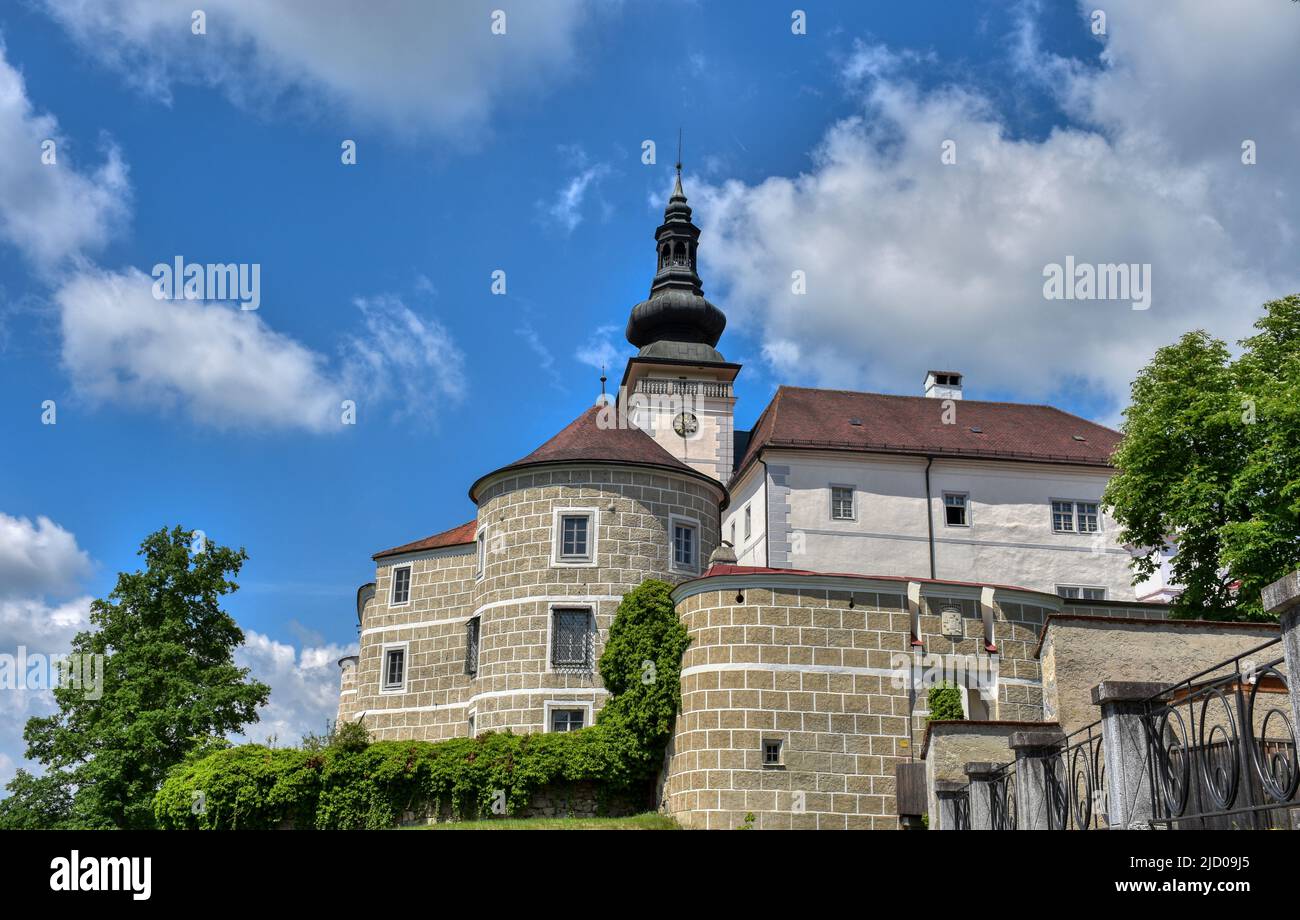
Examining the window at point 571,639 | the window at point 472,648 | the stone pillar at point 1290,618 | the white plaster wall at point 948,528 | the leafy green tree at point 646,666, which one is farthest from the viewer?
the white plaster wall at point 948,528

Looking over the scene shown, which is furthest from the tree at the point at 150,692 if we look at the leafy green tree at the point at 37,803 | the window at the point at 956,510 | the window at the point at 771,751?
the window at the point at 956,510

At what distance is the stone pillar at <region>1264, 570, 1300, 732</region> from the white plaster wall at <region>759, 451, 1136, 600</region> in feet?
121

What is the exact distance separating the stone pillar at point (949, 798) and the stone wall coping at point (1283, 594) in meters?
8.74

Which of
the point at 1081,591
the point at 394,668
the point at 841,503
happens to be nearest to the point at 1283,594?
the point at 394,668

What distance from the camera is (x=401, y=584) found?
40.2 metres

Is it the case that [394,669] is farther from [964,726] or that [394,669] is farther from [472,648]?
[964,726]

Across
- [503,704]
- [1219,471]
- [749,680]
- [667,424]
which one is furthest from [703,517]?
[667,424]

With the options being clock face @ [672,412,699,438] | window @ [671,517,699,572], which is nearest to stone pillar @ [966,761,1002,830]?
window @ [671,517,699,572]

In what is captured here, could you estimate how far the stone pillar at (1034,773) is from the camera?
435 inches

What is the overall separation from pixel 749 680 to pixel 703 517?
10167 millimetres

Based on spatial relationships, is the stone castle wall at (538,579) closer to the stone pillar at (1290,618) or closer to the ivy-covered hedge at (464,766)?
the ivy-covered hedge at (464,766)

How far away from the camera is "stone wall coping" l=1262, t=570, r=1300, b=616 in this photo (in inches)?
244

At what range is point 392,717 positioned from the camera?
1528 inches
